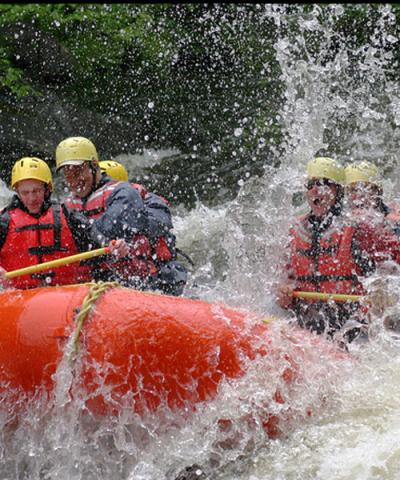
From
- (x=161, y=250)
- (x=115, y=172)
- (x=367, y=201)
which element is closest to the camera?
(x=161, y=250)

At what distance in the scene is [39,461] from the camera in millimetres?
3594

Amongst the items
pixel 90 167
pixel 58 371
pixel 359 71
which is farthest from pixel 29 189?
pixel 359 71

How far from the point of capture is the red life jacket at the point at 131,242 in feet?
16.4

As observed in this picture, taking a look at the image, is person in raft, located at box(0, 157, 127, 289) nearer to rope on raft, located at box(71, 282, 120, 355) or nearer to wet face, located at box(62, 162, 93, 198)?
wet face, located at box(62, 162, 93, 198)

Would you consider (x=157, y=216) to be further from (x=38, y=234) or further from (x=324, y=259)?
(x=324, y=259)

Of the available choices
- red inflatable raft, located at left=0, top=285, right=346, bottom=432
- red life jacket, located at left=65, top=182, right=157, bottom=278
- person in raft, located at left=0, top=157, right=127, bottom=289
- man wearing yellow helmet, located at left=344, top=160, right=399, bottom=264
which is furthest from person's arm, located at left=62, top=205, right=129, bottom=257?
man wearing yellow helmet, located at left=344, top=160, right=399, bottom=264

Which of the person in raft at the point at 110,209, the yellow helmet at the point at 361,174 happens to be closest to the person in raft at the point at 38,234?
the person in raft at the point at 110,209

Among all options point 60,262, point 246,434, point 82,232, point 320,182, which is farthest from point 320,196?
point 246,434

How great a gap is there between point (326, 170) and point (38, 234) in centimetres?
215

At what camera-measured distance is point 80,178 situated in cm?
514

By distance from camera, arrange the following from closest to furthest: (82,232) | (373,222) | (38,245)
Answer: (38,245) < (82,232) < (373,222)

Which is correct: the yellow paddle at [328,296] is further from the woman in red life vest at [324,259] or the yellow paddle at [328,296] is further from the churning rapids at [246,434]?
the churning rapids at [246,434]

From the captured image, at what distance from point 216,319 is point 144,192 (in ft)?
6.77

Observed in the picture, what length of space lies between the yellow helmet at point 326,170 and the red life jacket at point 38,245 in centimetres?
187
